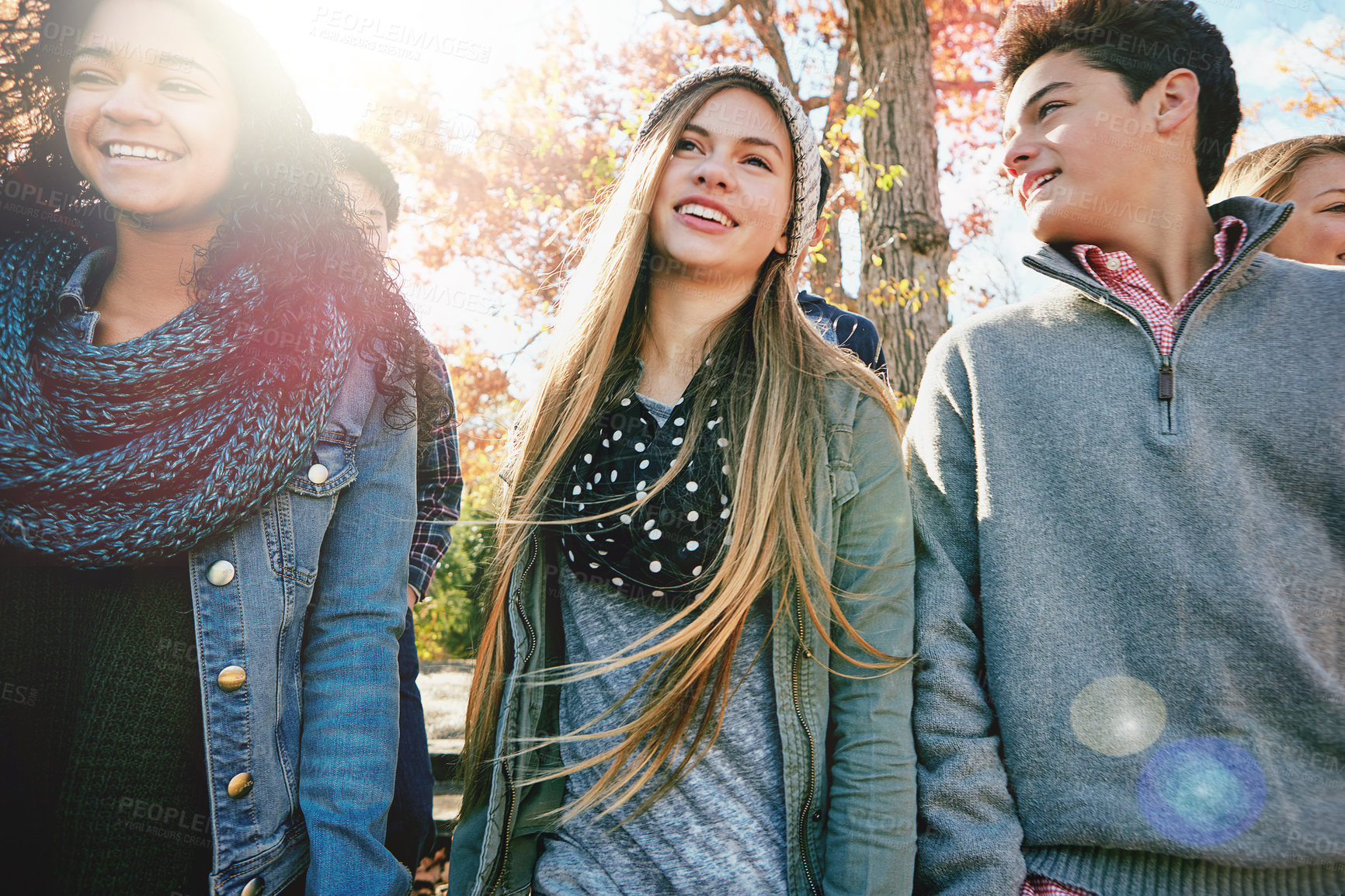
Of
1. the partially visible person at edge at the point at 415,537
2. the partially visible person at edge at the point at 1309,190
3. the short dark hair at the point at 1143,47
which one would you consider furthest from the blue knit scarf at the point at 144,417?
the partially visible person at edge at the point at 1309,190

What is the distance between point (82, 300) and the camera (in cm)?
144

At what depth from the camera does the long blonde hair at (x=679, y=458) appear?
5.10 ft

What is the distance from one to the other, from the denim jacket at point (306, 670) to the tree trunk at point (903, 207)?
344 centimetres

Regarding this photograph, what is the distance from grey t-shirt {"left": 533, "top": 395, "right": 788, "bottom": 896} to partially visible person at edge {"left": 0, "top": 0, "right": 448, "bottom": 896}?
1.23 ft

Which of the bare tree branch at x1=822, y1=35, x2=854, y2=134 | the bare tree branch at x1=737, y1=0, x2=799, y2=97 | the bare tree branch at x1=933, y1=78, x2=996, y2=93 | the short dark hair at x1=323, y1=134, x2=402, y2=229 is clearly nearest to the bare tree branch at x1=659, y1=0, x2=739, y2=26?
the bare tree branch at x1=737, y1=0, x2=799, y2=97

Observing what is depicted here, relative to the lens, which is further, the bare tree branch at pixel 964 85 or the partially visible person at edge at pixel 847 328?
the bare tree branch at pixel 964 85

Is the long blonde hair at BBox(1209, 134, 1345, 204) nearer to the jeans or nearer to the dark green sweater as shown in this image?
the jeans

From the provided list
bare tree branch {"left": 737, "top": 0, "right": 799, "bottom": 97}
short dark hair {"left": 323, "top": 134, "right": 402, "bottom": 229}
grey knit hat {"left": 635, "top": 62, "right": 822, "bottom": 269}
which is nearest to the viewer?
grey knit hat {"left": 635, "top": 62, "right": 822, "bottom": 269}

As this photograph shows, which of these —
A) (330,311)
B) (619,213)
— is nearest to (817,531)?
(619,213)

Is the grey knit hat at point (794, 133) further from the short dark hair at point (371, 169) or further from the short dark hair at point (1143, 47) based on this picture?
the short dark hair at point (371, 169)

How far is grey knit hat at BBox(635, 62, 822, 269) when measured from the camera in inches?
75.8

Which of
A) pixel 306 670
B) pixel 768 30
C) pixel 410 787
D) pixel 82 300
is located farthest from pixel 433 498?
pixel 768 30

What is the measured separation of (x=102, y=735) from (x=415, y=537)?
4.57ft

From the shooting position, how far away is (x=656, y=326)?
2.03 metres
